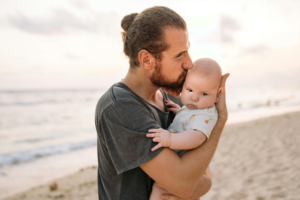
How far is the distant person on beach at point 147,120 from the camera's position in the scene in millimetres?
1484

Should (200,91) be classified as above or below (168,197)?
above

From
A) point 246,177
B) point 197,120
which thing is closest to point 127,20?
point 197,120

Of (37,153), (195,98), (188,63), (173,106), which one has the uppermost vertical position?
(188,63)

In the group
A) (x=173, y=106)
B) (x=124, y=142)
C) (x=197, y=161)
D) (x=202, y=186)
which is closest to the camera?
(x=124, y=142)

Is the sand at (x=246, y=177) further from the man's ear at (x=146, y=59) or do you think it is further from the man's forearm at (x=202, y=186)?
the man's ear at (x=146, y=59)

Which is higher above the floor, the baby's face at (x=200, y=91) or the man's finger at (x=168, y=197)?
the baby's face at (x=200, y=91)

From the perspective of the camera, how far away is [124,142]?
1.48 meters

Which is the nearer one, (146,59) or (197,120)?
(197,120)

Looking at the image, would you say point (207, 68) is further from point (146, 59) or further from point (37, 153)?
point (37, 153)

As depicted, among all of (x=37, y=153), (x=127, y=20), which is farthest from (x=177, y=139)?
(x=37, y=153)

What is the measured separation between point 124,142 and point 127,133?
2.4 inches

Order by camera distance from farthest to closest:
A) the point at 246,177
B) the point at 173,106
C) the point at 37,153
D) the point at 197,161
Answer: the point at 37,153
the point at 246,177
the point at 173,106
the point at 197,161

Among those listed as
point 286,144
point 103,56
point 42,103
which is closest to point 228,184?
point 286,144

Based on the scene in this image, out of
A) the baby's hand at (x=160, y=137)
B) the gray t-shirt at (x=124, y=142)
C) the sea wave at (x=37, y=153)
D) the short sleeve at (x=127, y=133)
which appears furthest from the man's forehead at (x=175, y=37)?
the sea wave at (x=37, y=153)
